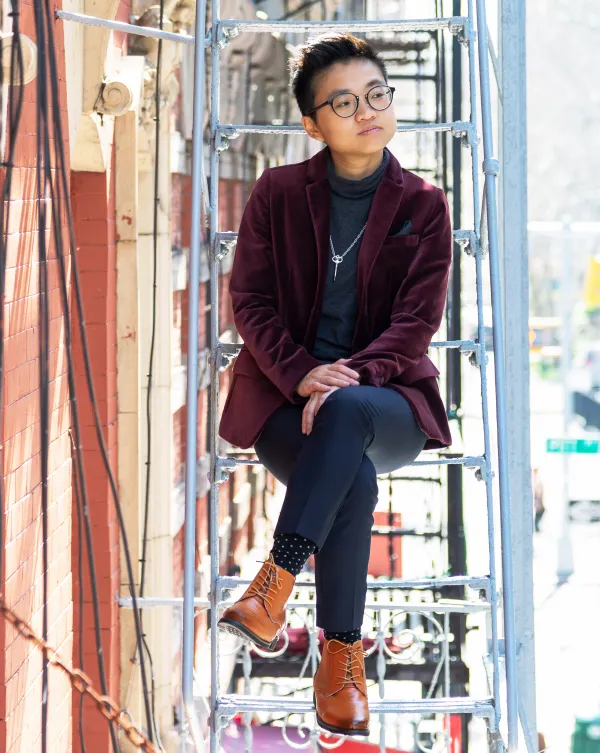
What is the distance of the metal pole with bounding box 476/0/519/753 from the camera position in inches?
112

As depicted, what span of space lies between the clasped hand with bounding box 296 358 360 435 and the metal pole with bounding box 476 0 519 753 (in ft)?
1.38

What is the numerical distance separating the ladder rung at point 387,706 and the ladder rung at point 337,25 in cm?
182

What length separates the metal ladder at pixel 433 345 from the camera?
287 cm

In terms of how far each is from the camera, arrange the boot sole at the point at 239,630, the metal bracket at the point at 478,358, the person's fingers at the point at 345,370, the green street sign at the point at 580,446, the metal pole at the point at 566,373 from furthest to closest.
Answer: the metal pole at the point at 566,373 < the green street sign at the point at 580,446 < the metal bracket at the point at 478,358 < the person's fingers at the point at 345,370 < the boot sole at the point at 239,630

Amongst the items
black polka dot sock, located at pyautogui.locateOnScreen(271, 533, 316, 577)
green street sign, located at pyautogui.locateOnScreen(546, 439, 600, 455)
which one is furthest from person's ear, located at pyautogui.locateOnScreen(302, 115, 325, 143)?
green street sign, located at pyautogui.locateOnScreen(546, 439, 600, 455)

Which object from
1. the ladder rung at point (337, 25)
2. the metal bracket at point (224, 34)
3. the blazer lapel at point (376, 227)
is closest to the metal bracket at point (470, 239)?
the blazer lapel at point (376, 227)

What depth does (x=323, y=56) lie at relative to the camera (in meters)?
3.05

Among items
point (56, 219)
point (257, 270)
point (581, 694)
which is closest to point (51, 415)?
point (56, 219)

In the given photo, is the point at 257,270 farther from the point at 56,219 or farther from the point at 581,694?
the point at 581,694

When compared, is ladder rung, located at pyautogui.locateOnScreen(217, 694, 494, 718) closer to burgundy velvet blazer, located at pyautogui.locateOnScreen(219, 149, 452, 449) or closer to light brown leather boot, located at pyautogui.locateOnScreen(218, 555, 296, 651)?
light brown leather boot, located at pyautogui.locateOnScreen(218, 555, 296, 651)

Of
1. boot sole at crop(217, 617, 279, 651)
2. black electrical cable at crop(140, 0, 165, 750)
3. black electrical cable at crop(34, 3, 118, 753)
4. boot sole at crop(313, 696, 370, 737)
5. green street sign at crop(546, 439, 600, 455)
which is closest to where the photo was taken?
boot sole at crop(217, 617, 279, 651)

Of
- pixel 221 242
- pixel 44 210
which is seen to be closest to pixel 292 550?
pixel 221 242

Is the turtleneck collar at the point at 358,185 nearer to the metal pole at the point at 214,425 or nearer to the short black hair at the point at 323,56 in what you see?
the short black hair at the point at 323,56

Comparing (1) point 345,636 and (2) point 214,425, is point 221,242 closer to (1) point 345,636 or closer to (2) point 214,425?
(2) point 214,425
